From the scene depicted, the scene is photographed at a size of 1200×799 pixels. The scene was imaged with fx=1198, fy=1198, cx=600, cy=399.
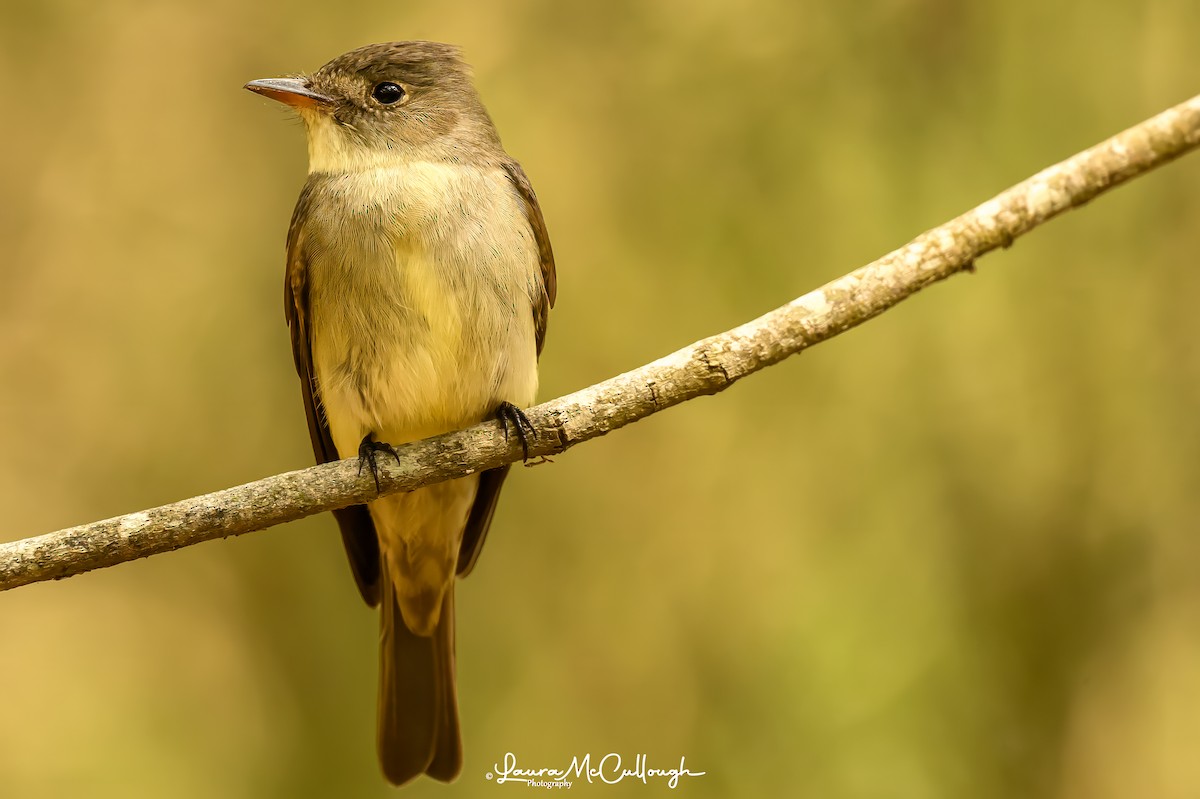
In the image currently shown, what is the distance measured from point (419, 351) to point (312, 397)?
542 mm

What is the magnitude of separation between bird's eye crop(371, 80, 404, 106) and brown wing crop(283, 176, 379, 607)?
0.92 feet

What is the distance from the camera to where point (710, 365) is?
7.88 ft

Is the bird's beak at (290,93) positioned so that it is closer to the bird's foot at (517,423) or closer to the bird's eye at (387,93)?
the bird's eye at (387,93)

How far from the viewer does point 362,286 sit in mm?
2836

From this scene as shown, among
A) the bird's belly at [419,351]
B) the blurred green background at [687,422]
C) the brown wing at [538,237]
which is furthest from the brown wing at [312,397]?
the blurred green background at [687,422]

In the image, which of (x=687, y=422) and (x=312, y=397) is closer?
(x=312, y=397)

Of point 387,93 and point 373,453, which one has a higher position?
point 387,93

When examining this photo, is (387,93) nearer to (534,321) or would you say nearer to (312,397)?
(534,321)

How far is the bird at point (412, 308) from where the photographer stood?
2828 mm

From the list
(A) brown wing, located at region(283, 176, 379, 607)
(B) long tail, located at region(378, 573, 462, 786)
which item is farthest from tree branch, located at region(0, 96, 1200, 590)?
(B) long tail, located at region(378, 573, 462, 786)

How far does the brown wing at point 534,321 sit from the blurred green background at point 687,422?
1085mm

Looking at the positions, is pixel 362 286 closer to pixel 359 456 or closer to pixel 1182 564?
pixel 359 456

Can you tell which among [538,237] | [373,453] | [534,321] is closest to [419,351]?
[373,453]

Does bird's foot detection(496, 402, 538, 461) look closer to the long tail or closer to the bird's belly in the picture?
the bird's belly
